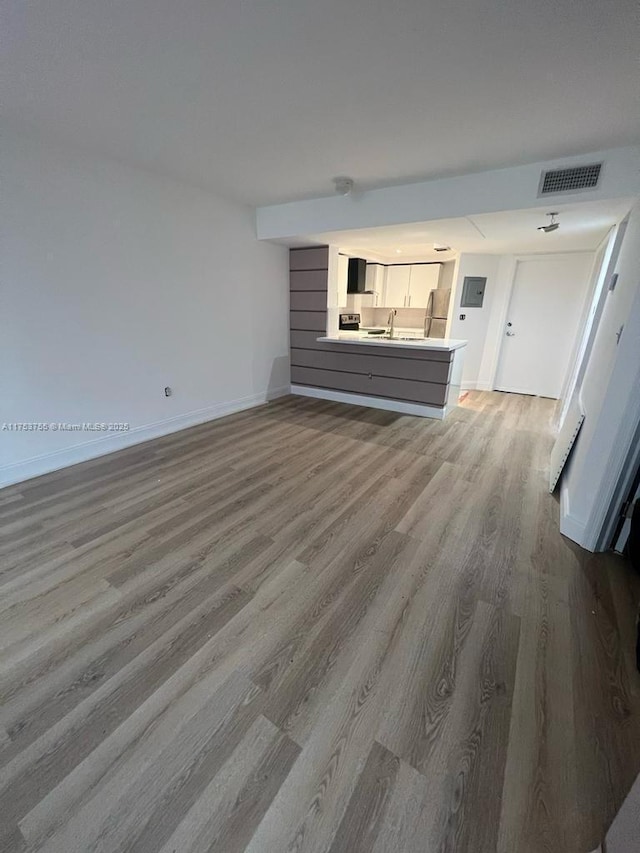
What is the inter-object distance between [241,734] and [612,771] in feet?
4.09

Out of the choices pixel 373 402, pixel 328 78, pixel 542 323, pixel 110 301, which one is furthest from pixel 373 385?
pixel 328 78

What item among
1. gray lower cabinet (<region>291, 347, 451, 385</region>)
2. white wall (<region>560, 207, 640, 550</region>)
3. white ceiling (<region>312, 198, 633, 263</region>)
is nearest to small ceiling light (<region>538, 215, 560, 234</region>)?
white ceiling (<region>312, 198, 633, 263</region>)

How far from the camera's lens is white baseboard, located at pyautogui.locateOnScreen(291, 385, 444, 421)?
4617 millimetres

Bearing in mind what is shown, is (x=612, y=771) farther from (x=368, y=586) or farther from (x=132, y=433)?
(x=132, y=433)

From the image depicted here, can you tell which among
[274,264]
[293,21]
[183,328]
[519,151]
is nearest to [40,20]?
[293,21]

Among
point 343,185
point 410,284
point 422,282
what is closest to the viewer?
point 343,185

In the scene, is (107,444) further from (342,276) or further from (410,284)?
(410,284)

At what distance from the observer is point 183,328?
3.93 metres

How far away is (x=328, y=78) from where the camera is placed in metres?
1.87

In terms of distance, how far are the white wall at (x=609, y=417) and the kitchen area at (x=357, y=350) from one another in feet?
6.37

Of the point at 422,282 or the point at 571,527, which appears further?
the point at 422,282

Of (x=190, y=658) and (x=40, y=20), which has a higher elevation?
(x=40, y=20)

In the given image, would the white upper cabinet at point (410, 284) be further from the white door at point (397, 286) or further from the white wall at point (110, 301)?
the white wall at point (110, 301)

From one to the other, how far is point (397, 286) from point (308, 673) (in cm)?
705
